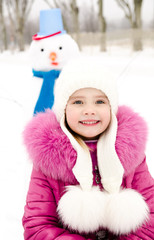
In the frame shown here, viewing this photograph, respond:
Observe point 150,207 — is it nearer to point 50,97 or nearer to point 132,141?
point 132,141

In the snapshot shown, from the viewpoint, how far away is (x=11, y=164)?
8.27 ft

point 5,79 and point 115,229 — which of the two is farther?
point 5,79

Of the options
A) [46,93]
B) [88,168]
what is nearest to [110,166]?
[88,168]

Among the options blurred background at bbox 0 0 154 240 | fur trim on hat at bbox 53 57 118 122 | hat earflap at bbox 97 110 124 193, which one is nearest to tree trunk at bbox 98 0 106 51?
blurred background at bbox 0 0 154 240

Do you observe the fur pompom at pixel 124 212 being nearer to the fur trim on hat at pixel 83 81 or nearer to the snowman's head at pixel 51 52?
the fur trim on hat at pixel 83 81

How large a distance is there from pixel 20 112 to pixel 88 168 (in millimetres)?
3507

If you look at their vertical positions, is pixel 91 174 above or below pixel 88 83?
below

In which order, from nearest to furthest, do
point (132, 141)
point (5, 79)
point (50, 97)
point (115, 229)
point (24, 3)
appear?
point (115, 229) < point (132, 141) < point (50, 97) < point (5, 79) < point (24, 3)

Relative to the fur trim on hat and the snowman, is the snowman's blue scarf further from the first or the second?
the fur trim on hat

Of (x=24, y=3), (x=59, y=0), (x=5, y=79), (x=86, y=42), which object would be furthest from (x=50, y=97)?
(x=24, y=3)

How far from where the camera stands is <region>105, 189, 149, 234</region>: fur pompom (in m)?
0.94

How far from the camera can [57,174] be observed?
1.00 metres

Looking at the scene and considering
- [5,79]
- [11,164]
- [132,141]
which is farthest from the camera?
[5,79]

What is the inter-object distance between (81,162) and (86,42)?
9.11 m
